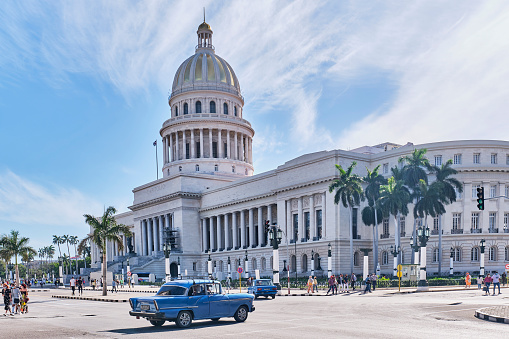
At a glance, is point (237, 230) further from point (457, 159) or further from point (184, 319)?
point (184, 319)

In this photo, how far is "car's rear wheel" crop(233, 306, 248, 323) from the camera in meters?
23.4

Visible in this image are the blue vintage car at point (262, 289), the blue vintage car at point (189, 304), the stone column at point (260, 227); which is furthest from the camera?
the stone column at point (260, 227)

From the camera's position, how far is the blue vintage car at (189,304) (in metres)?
21.5

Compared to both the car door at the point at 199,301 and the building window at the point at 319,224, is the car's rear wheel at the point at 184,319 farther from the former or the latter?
the building window at the point at 319,224

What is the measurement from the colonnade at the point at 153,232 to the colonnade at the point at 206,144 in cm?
1372

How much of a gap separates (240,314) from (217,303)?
1205 mm

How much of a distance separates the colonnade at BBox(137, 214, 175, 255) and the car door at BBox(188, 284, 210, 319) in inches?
3246

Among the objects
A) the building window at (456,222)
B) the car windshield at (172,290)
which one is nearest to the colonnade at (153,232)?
the building window at (456,222)

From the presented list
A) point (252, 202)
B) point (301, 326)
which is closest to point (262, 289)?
point (301, 326)

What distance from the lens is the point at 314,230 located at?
77.2 metres

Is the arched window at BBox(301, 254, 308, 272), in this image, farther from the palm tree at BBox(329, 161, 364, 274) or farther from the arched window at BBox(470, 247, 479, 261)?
the arched window at BBox(470, 247, 479, 261)

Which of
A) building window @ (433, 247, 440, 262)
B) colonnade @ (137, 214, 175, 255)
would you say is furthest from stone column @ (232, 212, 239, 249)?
building window @ (433, 247, 440, 262)

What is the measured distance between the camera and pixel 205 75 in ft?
376

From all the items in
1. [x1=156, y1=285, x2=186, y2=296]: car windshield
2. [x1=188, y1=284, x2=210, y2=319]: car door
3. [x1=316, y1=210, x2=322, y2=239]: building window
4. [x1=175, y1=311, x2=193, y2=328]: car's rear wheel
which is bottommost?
[x1=316, y1=210, x2=322, y2=239]: building window
